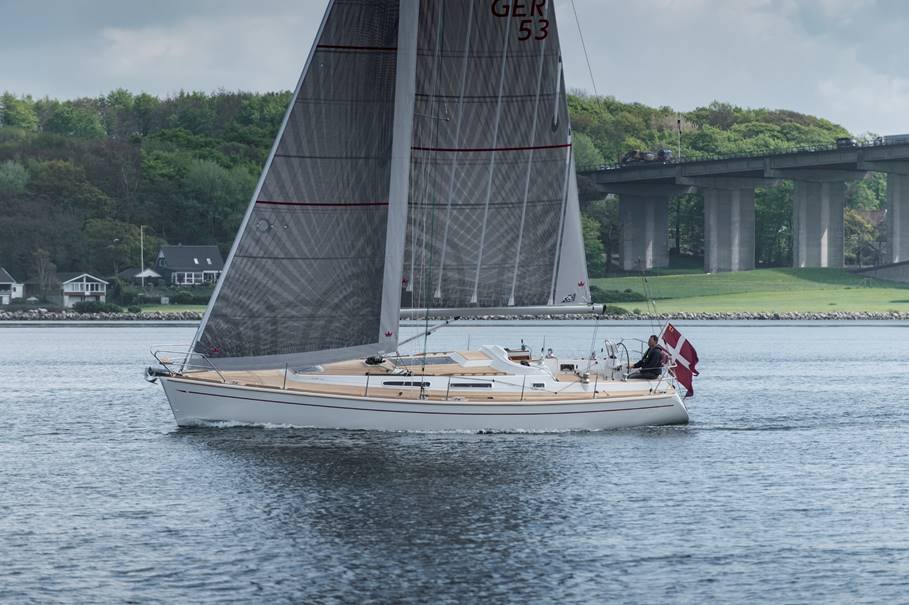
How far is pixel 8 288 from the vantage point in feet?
470

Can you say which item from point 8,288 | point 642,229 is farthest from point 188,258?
point 642,229

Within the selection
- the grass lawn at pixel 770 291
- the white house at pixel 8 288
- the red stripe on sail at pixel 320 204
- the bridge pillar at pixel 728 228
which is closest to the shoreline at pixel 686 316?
the grass lawn at pixel 770 291

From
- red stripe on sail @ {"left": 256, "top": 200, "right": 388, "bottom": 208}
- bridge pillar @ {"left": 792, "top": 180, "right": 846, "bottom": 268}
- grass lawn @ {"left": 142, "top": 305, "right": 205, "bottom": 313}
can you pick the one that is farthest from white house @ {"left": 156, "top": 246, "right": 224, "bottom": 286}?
red stripe on sail @ {"left": 256, "top": 200, "right": 388, "bottom": 208}

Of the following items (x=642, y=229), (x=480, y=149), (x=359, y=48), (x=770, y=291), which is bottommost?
(x=480, y=149)

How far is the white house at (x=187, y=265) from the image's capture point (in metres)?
142

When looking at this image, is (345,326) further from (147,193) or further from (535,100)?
(147,193)

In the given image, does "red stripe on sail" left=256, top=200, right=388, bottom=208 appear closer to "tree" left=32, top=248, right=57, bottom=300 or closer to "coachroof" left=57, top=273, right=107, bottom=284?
"coachroof" left=57, top=273, right=107, bottom=284

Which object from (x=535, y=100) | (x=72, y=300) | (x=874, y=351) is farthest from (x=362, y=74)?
(x=72, y=300)

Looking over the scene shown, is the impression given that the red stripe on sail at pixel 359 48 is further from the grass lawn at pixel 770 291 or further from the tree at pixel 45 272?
the tree at pixel 45 272

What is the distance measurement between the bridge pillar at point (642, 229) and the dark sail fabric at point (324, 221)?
123m

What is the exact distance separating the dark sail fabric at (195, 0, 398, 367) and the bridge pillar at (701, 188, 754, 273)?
117160mm

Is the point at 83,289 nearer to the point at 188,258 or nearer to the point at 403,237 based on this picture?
the point at 188,258

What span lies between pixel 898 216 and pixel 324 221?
11222cm

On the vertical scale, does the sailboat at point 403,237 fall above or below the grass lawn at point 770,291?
below
